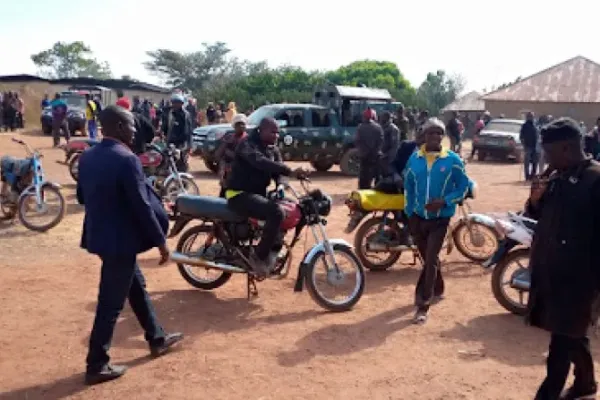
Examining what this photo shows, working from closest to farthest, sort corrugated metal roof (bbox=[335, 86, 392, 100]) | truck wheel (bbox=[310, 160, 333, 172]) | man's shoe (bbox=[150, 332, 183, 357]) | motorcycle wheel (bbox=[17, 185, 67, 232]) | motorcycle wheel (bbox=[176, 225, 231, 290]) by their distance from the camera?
man's shoe (bbox=[150, 332, 183, 357]) < motorcycle wheel (bbox=[176, 225, 231, 290]) < motorcycle wheel (bbox=[17, 185, 67, 232]) < truck wheel (bbox=[310, 160, 333, 172]) < corrugated metal roof (bbox=[335, 86, 392, 100])

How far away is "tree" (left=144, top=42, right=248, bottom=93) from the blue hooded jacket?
54.7 m

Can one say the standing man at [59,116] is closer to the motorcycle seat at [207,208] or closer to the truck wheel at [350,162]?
the truck wheel at [350,162]

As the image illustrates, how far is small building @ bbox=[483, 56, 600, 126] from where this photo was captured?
34.7m

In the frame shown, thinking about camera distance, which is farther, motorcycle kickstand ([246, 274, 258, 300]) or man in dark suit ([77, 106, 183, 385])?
motorcycle kickstand ([246, 274, 258, 300])

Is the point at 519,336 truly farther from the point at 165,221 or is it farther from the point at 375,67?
the point at 375,67

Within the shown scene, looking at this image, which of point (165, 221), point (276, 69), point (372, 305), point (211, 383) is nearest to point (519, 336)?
point (372, 305)

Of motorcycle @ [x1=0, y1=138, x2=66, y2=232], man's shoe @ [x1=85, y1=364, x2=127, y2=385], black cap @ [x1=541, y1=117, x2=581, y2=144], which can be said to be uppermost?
black cap @ [x1=541, y1=117, x2=581, y2=144]

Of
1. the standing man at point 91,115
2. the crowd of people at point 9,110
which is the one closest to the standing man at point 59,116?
the standing man at point 91,115

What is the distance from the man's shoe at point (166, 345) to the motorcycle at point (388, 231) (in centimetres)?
283

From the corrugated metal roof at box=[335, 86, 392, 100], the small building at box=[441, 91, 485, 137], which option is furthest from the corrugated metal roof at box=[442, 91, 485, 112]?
the corrugated metal roof at box=[335, 86, 392, 100]

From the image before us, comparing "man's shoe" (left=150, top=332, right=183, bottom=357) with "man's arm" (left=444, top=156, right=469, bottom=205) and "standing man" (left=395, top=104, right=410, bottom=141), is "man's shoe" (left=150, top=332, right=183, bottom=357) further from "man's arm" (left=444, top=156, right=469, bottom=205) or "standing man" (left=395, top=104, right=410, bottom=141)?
"standing man" (left=395, top=104, right=410, bottom=141)

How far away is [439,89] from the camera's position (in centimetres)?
5659

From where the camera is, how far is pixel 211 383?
14.8ft

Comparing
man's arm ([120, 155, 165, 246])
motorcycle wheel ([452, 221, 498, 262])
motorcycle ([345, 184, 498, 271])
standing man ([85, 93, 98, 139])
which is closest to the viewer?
man's arm ([120, 155, 165, 246])
